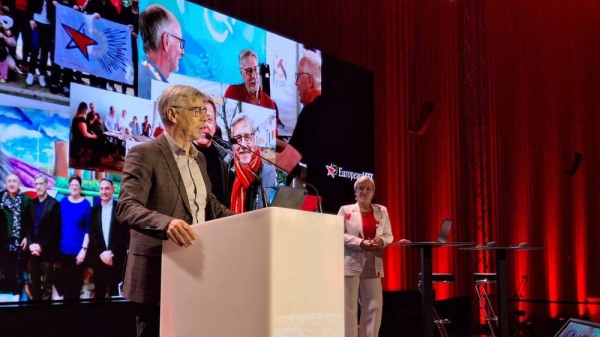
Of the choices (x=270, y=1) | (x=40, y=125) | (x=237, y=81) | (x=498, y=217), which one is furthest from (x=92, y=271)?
(x=498, y=217)

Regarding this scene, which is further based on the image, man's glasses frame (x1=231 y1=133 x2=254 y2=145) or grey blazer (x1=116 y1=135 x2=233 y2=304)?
man's glasses frame (x1=231 y1=133 x2=254 y2=145)

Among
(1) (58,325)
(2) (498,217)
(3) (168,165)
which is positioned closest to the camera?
(3) (168,165)

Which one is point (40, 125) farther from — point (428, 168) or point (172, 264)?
point (428, 168)

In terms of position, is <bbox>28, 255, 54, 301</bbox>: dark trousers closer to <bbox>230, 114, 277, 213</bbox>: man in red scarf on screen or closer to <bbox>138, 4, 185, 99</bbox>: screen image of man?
<bbox>138, 4, 185, 99</bbox>: screen image of man

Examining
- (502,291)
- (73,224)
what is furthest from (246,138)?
(502,291)

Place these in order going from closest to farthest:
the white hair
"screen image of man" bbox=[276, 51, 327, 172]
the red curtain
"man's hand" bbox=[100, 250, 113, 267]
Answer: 1. "man's hand" bbox=[100, 250, 113, 267]
2. "screen image of man" bbox=[276, 51, 327, 172]
3. the white hair
4. the red curtain

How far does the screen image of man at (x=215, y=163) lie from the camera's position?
16.3 feet

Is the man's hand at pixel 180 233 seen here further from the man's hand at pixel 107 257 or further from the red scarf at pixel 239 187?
the red scarf at pixel 239 187

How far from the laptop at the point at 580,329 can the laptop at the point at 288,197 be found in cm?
136

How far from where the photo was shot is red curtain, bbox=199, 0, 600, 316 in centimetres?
760

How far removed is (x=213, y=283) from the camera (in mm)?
1803

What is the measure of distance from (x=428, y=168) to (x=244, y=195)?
3771 mm

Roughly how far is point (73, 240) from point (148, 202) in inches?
84.5

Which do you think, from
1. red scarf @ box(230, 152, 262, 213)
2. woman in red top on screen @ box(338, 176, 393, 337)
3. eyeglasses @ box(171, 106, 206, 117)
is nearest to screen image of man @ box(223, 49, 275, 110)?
red scarf @ box(230, 152, 262, 213)
